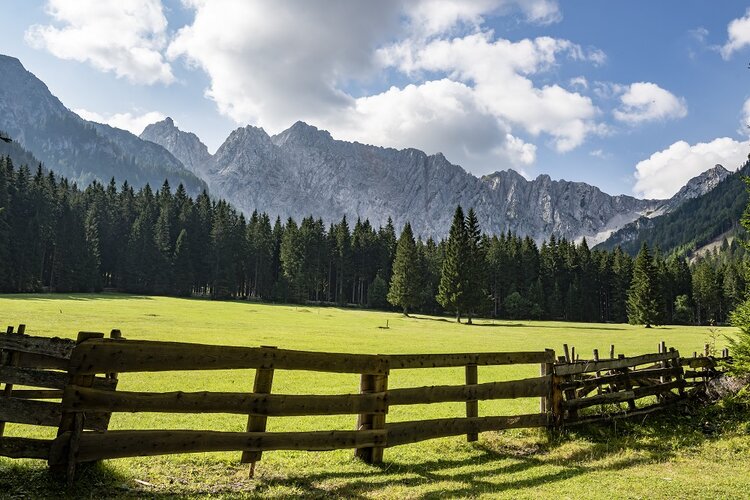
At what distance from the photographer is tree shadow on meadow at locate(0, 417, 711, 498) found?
7.25 meters

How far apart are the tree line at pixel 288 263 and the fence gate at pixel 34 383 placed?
92751mm

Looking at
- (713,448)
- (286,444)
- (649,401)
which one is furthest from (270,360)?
(649,401)

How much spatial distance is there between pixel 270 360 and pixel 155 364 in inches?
74.0

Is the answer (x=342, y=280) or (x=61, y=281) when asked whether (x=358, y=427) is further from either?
(x=342, y=280)

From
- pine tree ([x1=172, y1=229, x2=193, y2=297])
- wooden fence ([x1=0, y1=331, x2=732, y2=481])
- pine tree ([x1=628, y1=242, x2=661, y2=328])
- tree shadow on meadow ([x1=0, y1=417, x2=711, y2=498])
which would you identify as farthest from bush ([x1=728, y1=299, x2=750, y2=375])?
pine tree ([x1=172, y1=229, x2=193, y2=297])

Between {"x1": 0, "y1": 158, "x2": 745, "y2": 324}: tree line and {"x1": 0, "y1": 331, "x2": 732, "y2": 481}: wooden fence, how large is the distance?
89167 millimetres

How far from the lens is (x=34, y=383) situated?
7891 millimetres

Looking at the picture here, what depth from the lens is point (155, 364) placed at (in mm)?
7496

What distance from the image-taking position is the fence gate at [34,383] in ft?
22.9

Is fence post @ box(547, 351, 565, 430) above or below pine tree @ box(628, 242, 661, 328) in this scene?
below

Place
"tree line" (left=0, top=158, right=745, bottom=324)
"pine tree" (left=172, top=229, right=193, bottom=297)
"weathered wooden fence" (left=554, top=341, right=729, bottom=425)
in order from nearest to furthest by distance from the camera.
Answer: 1. "weathered wooden fence" (left=554, top=341, right=729, bottom=425)
2. "tree line" (left=0, top=158, right=745, bottom=324)
3. "pine tree" (left=172, top=229, right=193, bottom=297)

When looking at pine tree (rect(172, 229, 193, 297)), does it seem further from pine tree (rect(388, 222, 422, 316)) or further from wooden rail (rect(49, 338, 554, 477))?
wooden rail (rect(49, 338, 554, 477))

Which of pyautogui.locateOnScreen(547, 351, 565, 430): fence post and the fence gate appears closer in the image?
the fence gate

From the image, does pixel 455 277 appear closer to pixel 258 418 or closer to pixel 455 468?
pixel 455 468
